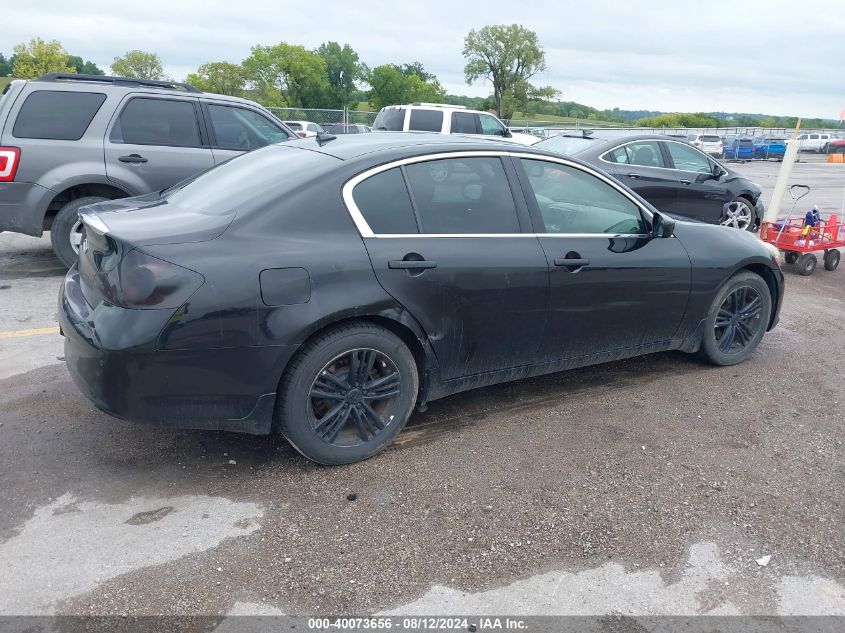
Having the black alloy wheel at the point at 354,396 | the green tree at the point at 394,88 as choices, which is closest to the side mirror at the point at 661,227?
the black alloy wheel at the point at 354,396

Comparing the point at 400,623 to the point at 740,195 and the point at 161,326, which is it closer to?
the point at 161,326

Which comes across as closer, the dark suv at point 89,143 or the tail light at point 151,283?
the tail light at point 151,283

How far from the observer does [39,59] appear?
2073 inches

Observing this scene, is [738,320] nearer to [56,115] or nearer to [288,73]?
[56,115]

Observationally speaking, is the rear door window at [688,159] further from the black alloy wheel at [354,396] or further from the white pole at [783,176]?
the black alloy wheel at [354,396]

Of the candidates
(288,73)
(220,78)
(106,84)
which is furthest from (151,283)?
(288,73)

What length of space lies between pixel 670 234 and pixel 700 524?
205 centimetres

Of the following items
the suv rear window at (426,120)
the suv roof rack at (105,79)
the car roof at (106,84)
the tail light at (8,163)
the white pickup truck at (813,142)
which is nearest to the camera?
the tail light at (8,163)

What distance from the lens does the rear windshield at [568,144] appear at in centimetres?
955

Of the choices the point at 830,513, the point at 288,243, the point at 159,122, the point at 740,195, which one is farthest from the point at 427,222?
the point at 740,195

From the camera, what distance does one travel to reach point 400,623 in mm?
2594

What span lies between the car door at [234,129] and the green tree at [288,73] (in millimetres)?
61269

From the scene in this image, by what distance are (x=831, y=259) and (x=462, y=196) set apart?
7095 mm

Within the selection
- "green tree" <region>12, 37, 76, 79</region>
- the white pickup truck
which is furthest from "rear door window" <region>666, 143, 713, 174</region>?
"green tree" <region>12, 37, 76, 79</region>
